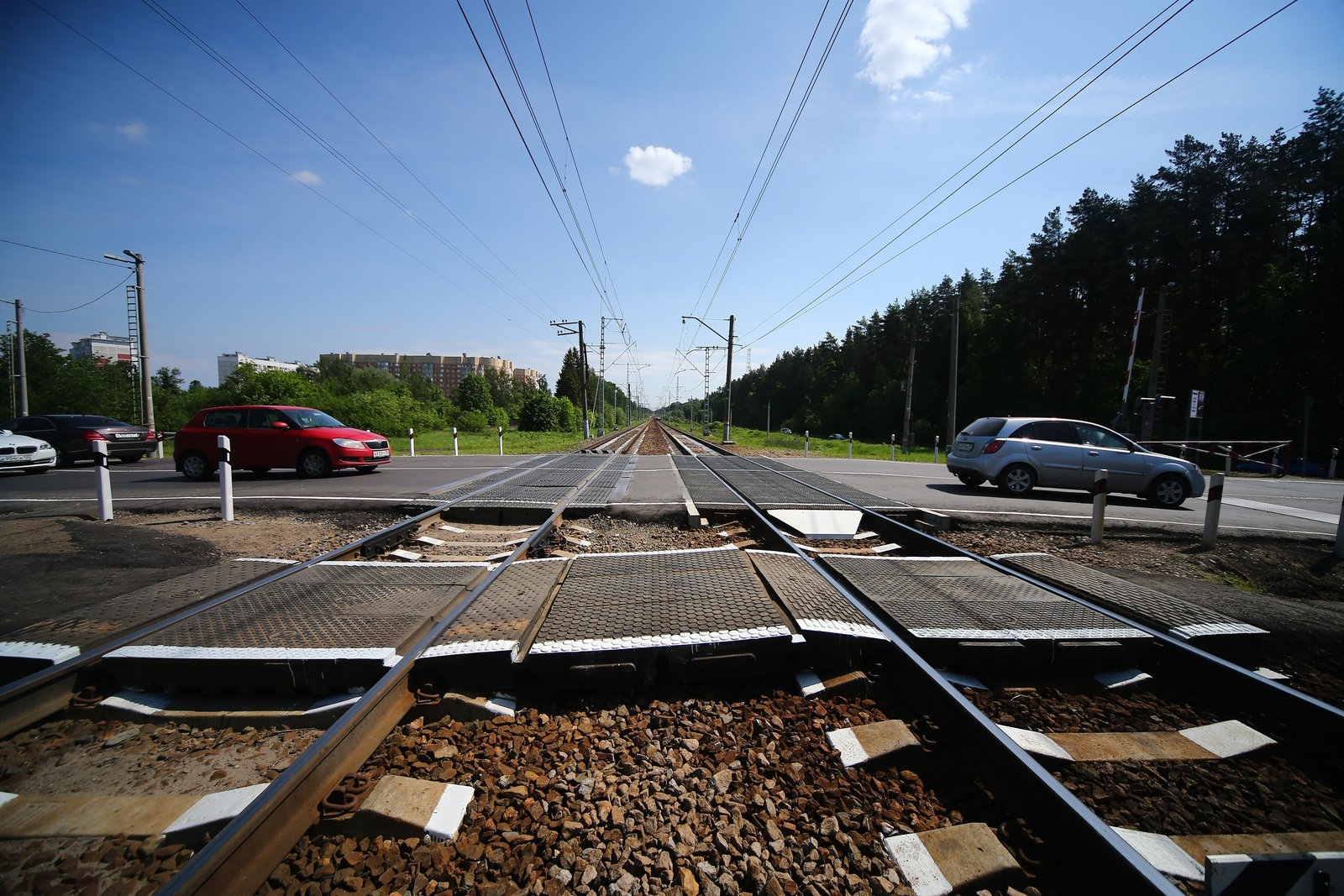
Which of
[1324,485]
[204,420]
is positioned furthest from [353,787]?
[1324,485]

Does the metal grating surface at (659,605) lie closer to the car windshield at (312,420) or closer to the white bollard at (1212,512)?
the white bollard at (1212,512)

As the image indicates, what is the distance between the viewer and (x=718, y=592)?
379 cm

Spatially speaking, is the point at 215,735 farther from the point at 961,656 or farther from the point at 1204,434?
the point at 1204,434

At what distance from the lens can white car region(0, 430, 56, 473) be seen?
12805 mm

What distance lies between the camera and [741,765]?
2.32m

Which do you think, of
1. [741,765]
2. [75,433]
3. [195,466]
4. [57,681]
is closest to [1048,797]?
[741,765]

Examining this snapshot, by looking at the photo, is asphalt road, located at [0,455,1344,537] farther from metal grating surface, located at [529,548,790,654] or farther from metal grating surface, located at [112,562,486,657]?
metal grating surface, located at [529,548,790,654]

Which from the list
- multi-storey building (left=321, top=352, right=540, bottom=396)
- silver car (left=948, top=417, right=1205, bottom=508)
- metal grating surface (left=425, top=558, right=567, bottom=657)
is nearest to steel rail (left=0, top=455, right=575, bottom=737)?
metal grating surface (left=425, top=558, right=567, bottom=657)

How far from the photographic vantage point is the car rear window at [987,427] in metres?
11.0

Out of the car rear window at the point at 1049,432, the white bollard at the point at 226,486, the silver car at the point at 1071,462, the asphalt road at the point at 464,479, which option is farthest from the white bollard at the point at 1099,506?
the white bollard at the point at 226,486

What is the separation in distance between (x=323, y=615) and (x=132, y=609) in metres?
1.38

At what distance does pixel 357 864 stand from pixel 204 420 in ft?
44.6

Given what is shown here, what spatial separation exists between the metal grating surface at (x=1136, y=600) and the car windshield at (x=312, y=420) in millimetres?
12641

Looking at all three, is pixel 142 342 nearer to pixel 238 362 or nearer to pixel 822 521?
pixel 822 521
